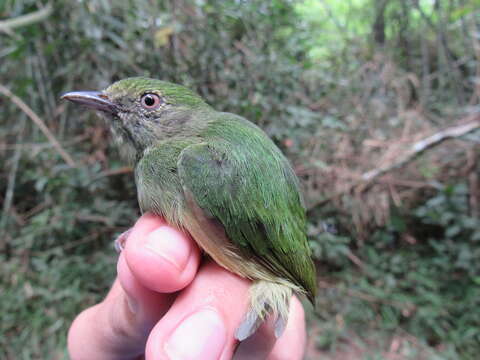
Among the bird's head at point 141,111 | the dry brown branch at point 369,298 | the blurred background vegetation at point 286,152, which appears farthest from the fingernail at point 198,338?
the dry brown branch at point 369,298

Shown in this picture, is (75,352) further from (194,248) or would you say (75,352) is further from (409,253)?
(409,253)

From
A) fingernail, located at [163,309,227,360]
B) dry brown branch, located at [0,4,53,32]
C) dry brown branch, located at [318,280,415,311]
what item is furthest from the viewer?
dry brown branch, located at [318,280,415,311]

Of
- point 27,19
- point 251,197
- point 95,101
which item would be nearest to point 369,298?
point 251,197

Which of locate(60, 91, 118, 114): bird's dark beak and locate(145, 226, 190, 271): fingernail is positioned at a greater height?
locate(60, 91, 118, 114): bird's dark beak

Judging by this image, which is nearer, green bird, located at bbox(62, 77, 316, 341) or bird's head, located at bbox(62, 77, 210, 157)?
green bird, located at bbox(62, 77, 316, 341)

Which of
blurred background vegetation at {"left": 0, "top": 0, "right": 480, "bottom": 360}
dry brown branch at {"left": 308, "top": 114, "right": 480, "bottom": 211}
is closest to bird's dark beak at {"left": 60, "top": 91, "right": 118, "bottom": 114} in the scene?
blurred background vegetation at {"left": 0, "top": 0, "right": 480, "bottom": 360}

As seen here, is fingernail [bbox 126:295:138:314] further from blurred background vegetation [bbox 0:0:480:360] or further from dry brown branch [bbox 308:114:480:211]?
dry brown branch [bbox 308:114:480:211]

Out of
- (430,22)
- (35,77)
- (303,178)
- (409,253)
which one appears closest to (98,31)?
(35,77)
